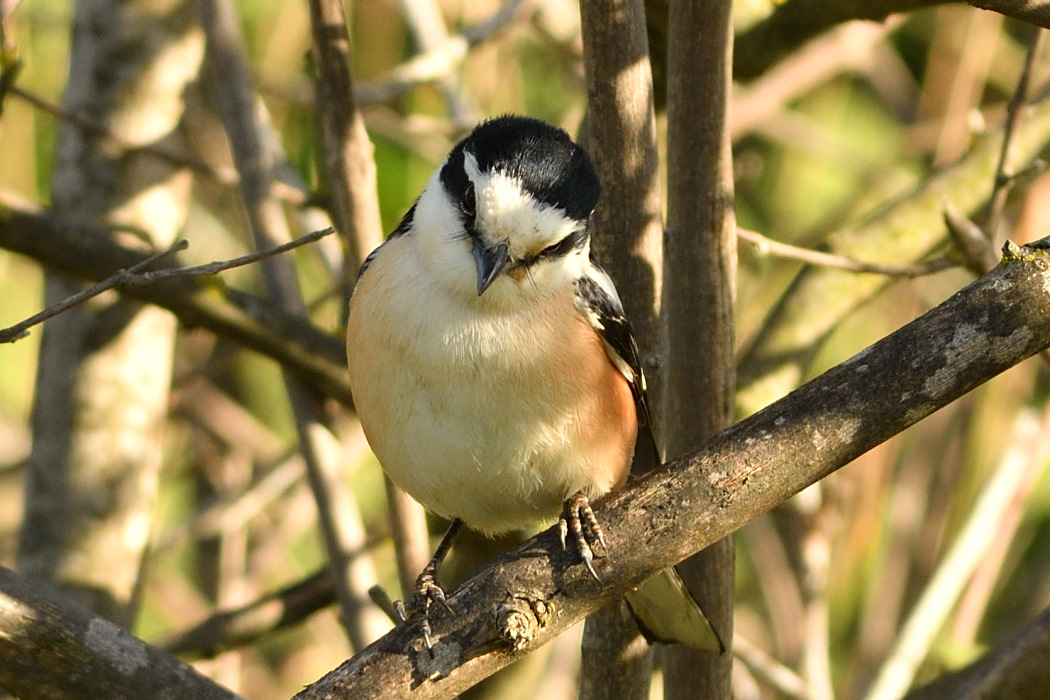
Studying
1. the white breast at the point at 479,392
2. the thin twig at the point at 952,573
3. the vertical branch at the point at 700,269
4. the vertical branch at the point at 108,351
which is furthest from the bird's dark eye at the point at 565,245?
the thin twig at the point at 952,573

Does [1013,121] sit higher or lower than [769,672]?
higher

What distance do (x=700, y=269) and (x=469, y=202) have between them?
1.82 feet

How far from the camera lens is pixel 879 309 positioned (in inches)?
219

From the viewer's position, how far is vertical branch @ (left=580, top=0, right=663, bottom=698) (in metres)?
2.62

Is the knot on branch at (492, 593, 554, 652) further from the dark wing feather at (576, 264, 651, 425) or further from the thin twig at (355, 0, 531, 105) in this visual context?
the thin twig at (355, 0, 531, 105)

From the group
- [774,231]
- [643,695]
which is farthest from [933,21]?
[643,695]

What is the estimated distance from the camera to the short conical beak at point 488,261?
2.61 metres

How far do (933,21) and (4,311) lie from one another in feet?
15.4

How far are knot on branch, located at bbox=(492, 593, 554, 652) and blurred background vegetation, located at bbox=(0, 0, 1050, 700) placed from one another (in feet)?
7.64

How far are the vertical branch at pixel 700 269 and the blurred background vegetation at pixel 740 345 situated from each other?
1.64 metres

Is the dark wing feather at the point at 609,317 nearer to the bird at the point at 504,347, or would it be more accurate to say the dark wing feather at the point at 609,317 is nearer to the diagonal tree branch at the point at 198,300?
the bird at the point at 504,347

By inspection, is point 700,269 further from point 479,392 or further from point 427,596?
point 427,596

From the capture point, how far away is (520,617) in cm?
222

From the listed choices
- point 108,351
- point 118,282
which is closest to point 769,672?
point 108,351
